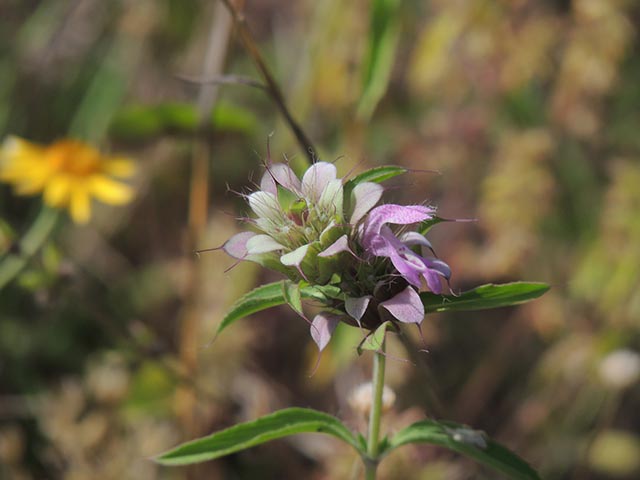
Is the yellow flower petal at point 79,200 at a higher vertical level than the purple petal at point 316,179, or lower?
lower

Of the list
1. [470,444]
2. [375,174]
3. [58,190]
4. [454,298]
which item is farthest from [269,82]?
[58,190]

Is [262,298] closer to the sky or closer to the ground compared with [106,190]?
closer to the sky

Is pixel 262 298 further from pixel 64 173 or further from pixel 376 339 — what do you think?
pixel 64 173

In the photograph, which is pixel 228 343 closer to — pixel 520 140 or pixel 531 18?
pixel 520 140

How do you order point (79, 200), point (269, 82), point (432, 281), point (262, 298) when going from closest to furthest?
point (432, 281) < point (262, 298) < point (269, 82) < point (79, 200)

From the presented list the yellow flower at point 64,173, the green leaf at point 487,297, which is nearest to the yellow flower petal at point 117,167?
the yellow flower at point 64,173

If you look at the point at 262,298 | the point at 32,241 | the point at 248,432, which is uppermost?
the point at 262,298

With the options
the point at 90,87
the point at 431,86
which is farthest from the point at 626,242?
the point at 90,87

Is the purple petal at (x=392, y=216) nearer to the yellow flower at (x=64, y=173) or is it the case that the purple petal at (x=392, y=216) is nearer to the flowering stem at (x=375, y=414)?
the flowering stem at (x=375, y=414)
